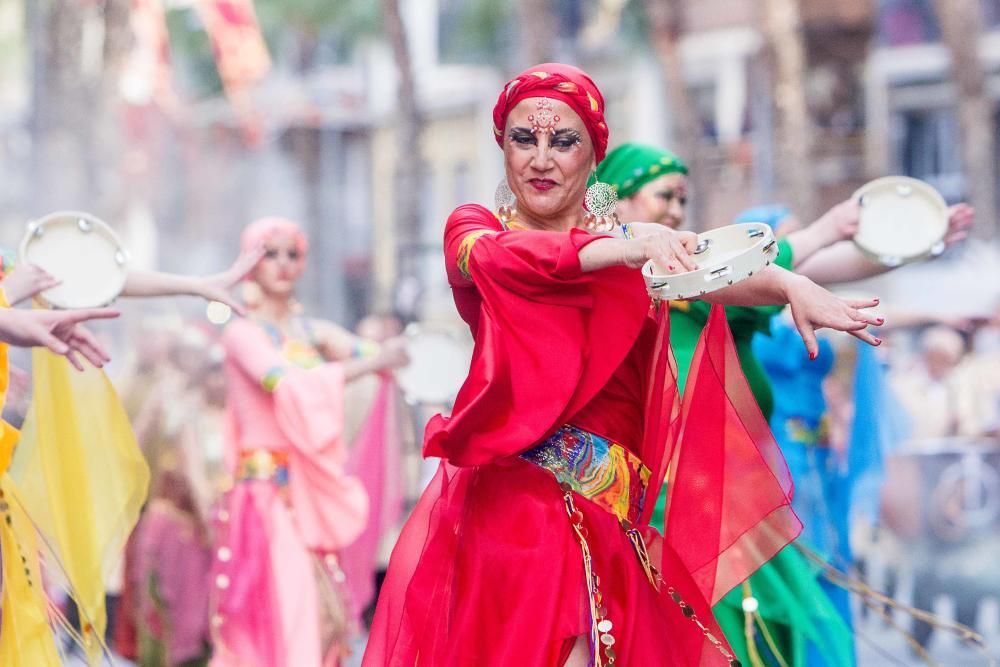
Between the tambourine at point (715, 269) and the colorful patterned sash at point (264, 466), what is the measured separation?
311 cm

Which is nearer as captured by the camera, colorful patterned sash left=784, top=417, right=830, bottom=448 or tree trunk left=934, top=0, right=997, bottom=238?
colorful patterned sash left=784, top=417, right=830, bottom=448

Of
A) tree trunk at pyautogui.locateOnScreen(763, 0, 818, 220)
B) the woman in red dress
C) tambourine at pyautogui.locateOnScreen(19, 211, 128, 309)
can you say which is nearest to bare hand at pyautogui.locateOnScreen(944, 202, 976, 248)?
the woman in red dress

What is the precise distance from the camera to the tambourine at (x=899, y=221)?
4.41 m

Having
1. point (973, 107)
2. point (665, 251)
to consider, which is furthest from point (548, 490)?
point (973, 107)

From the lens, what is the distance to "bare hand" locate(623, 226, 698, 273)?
9.74ft

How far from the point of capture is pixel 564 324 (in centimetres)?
327

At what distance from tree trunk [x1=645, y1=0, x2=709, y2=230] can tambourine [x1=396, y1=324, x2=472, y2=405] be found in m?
4.78

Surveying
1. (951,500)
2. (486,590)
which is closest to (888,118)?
(951,500)

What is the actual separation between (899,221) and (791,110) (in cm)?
642

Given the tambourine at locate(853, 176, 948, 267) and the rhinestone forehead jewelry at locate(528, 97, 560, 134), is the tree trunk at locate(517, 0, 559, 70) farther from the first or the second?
the rhinestone forehead jewelry at locate(528, 97, 560, 134)

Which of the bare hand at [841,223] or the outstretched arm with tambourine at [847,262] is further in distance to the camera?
the outstretched arm with tambourine at [847,262]

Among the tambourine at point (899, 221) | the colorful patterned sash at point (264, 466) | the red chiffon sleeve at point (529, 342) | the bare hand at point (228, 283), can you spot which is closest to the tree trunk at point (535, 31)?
the colorful patterned sash at point (264, 466)

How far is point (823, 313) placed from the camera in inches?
120

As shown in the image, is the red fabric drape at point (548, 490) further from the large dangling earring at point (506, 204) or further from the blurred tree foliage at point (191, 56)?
the blurred tree foliage at point (191, 56)
